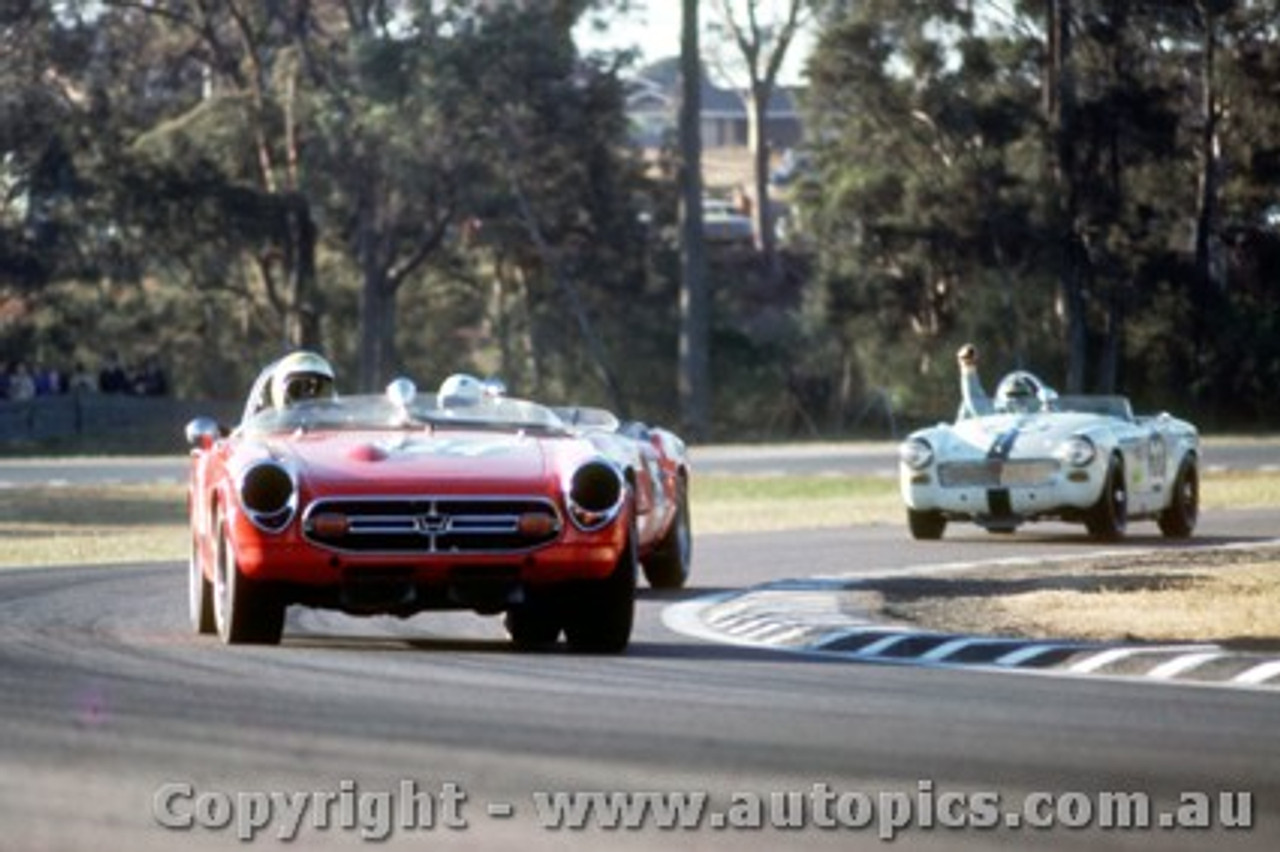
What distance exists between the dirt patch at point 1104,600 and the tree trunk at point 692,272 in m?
44.1

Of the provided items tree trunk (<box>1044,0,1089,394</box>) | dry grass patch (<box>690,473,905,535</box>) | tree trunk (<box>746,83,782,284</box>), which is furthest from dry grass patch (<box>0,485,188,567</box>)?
tree trunk (<box>746,83,782,284</box>)

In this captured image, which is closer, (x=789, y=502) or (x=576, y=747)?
(x=576, y=747)

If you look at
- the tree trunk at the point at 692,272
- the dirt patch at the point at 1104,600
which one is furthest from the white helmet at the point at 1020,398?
the tree trunk at the point at 692,272

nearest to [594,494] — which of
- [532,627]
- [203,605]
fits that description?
[532,627]

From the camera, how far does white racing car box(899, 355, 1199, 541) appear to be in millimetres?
28203

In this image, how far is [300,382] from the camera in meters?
17.9

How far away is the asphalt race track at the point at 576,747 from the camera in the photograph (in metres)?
8.98

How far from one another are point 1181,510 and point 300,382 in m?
13.3

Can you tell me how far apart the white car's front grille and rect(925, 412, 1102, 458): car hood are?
6 cm

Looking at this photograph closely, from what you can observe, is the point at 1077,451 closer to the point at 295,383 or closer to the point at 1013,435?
the point at 1013,435

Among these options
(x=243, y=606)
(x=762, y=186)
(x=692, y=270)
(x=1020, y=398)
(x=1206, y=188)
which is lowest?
(x=243, y=606)

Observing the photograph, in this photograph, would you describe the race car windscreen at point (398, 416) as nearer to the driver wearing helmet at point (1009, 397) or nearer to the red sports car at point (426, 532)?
the red sports car at point (426, 532)

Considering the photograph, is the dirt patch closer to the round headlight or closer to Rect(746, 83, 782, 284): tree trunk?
the round headlight

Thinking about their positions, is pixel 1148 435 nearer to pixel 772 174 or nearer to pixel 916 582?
pixel 916 582
